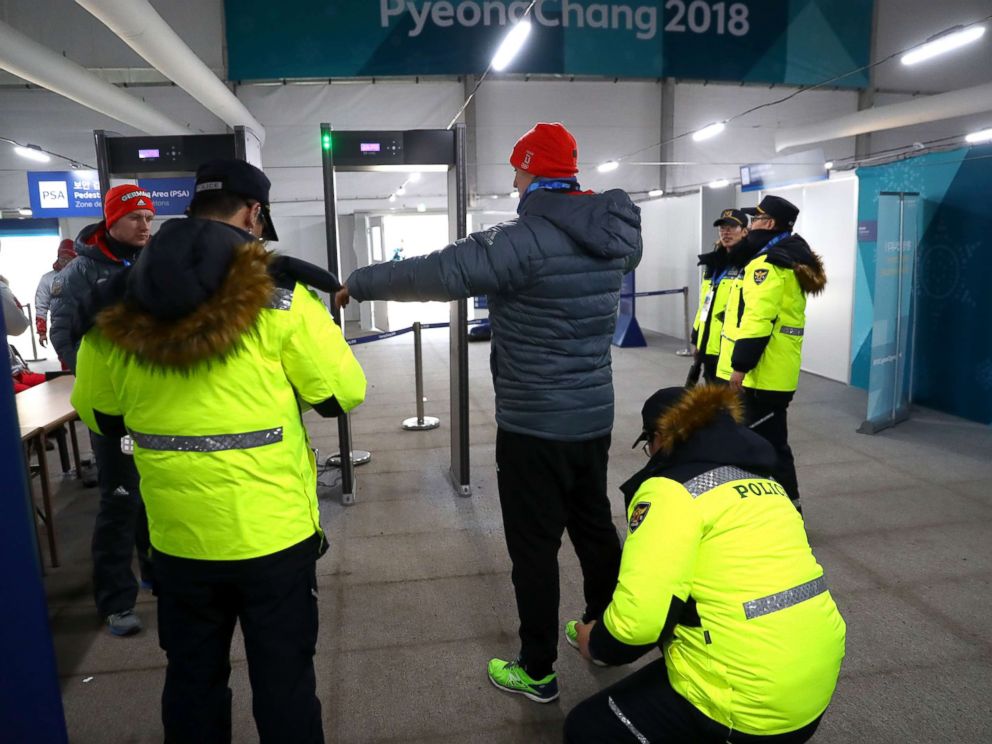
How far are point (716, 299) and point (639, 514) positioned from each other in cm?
317

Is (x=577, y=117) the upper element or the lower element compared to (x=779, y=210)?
upper

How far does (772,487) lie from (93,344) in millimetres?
1555

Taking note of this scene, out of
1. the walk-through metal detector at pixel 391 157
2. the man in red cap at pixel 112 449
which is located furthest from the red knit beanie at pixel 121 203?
the walk-through metal detector at pixel 391 157

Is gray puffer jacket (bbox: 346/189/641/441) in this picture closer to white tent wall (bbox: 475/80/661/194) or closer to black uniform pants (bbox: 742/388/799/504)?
black uniform pants (bbox: 742/388/799/504)

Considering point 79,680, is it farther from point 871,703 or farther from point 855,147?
point 855,147

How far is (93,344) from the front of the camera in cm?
158

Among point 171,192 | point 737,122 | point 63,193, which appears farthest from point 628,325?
point 63,193

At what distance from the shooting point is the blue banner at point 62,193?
10.9 metres

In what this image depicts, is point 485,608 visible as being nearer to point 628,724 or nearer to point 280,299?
point 628,724

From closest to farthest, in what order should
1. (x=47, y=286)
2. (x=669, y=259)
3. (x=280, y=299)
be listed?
(x=280, y=299), (x=47, y=286), (x=669, y=259)

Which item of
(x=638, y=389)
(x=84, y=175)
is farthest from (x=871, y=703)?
(x=84, y=175)

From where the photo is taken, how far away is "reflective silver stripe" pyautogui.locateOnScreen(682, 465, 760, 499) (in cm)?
144

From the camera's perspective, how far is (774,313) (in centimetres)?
354

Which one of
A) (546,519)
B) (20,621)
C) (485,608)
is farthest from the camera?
(485,608)
